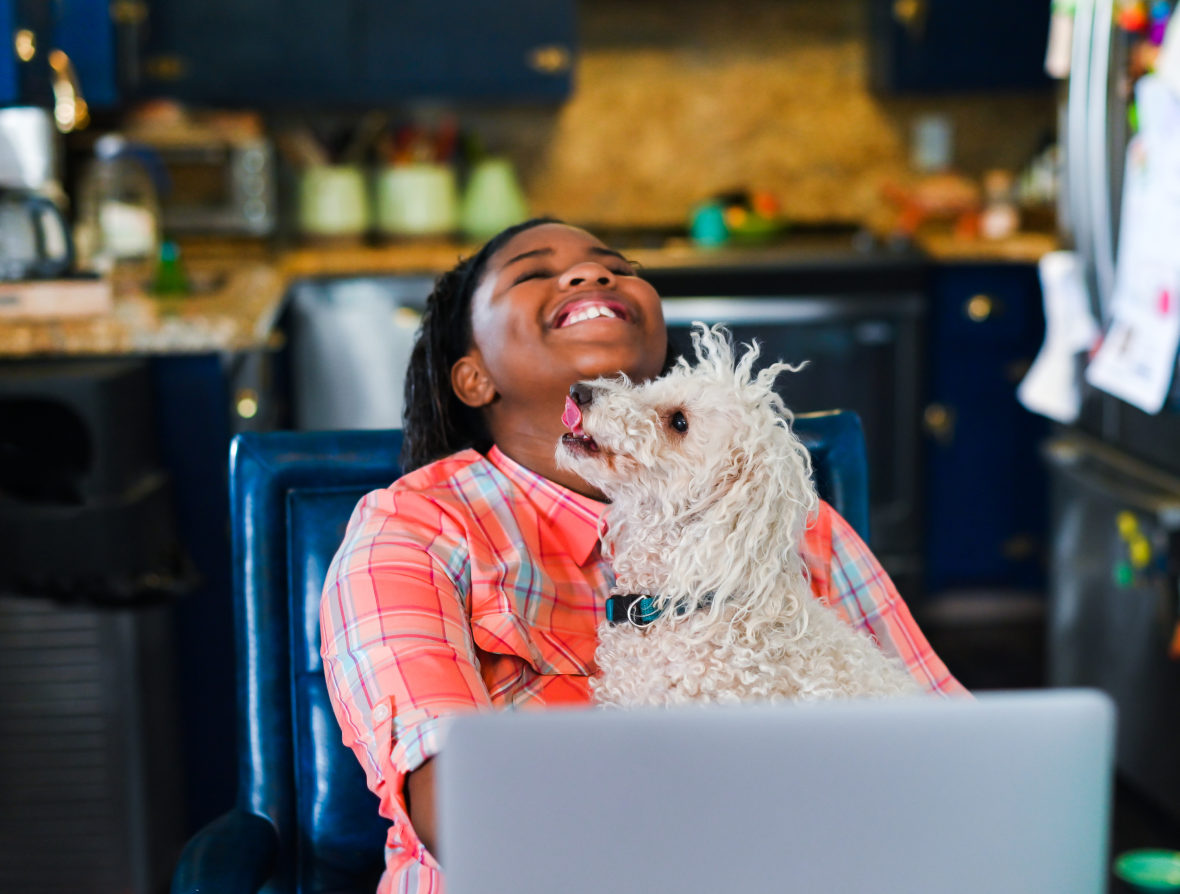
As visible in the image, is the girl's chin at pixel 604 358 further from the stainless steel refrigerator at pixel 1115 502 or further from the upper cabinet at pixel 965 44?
the upper cabinet at pixel 965 44

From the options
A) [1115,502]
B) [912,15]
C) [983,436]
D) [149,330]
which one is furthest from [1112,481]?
[149,330]

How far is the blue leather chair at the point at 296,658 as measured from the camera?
1170 mm

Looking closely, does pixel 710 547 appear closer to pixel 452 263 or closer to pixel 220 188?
pixel 452 263

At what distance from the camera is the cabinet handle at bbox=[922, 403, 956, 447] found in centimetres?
342

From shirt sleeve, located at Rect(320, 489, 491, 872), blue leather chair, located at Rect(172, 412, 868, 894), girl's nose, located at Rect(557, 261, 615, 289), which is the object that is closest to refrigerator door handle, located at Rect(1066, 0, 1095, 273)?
blue leather chair, located at Rect(172, 412, 868, 894)

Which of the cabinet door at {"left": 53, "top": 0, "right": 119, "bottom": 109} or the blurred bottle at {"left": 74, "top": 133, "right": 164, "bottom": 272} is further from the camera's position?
the blurred bottle at {"left": 74, "top": 133, "right": 164, "bottom": 272}

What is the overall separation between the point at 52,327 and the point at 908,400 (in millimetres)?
2218

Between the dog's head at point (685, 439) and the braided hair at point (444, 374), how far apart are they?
0.23 m

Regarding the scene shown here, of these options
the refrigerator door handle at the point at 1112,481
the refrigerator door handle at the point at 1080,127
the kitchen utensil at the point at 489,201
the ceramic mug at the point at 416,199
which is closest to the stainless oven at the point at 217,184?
the ceramic mug at the point at 416,199

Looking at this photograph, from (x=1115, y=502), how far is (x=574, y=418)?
5.48 ft

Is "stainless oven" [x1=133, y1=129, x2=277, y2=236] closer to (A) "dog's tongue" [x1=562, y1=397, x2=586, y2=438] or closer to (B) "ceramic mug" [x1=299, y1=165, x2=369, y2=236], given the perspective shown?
(B) "ceramic mug" [x1=299, y1=165, x2=369, y2=236]

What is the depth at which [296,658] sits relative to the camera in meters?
1.22

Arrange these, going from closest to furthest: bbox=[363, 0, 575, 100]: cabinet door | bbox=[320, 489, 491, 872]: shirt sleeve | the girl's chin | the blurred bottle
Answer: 1. bbox=[320, 489, 491, 872]: shirt sleeve
2. the girl's chin
3. the blurred bottle
4. bbox=[363, 0, 575, 100]: cabinet door

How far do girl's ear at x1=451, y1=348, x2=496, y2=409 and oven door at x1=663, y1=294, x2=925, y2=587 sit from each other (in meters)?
2.03
